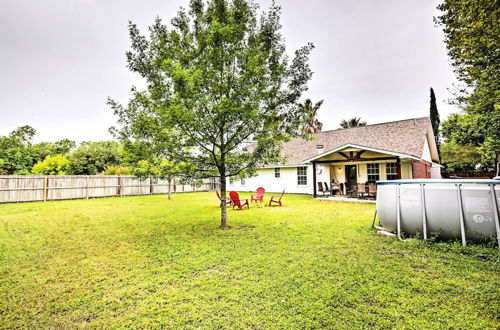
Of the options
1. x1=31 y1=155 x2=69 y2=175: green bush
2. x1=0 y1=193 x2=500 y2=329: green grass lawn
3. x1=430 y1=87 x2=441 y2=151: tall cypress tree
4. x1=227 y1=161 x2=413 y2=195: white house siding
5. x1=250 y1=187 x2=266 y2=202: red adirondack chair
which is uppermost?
x1=430 y1=87 x2=441 y2=151: tall cypress tree

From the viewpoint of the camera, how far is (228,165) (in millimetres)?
7301

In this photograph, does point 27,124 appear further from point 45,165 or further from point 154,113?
point 154,113

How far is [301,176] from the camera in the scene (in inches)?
772

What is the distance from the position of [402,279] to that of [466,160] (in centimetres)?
3284

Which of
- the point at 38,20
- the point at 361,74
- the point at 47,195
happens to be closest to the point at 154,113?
the point at 38,20

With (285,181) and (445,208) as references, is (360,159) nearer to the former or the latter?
(285,181)

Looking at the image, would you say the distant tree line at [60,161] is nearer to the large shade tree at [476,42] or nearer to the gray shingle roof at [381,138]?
the gray shingle roof at [381,138]

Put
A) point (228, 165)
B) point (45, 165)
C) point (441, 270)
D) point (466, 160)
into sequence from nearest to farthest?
1. point (441, 270)
2. point (228, 165)
3. point (466, 160)
4. point (45, 165)

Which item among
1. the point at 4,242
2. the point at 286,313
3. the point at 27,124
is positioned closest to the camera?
the point at 286,313

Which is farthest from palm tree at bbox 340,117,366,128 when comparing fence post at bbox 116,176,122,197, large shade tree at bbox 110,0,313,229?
fence post at bbox 116,176,122,197

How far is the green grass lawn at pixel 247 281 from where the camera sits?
8.45ft

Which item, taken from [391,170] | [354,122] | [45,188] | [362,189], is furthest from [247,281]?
[354,122]

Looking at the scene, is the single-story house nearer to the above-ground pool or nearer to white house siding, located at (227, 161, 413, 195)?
white house siding, located at (227, 161, 413, 195)

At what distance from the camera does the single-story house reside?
563 inches
